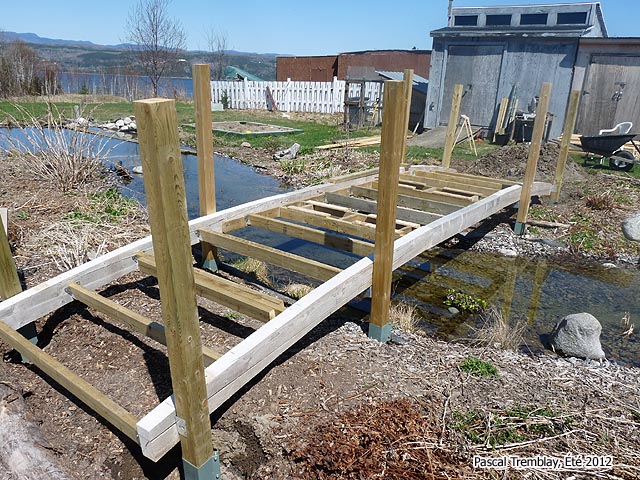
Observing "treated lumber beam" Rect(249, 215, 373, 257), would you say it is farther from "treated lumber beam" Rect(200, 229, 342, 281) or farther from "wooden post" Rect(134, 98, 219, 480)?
"wooden post" Rect(134, 98, 219, 480)

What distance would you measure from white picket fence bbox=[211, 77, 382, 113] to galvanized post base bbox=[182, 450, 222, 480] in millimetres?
22384

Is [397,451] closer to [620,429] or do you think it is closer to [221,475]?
[221,475]

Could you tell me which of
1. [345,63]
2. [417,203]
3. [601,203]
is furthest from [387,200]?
[345,63]

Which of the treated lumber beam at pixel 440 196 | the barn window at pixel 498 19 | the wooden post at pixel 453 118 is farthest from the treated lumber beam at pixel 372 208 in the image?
the barn window at pixel 498 19

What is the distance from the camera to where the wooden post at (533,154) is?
6992 mm

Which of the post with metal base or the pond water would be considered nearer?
the post with metal base

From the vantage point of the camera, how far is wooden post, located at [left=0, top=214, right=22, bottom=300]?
11.0 ft

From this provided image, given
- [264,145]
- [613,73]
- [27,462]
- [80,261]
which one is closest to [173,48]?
Result: [264,145]

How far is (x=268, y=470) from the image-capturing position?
101 inches

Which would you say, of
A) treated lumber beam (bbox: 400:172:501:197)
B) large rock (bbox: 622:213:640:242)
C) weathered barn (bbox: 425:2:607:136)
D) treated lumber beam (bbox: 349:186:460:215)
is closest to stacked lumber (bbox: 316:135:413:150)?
weathered barn (bbox: 425:2:607:136)

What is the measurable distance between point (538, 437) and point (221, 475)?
6.42 feet

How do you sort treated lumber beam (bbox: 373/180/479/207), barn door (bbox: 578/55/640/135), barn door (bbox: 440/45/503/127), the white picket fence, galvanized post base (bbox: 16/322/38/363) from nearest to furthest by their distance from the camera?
galvanized post base (bbox: 16/322/38/363), treated lumber beam (bbox: 373/180/479/207), barn door (bbox: 578/55/640/135), barn door (bbox: 440/45/503/127), the white picket fence

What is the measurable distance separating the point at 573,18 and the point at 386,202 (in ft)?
62.9

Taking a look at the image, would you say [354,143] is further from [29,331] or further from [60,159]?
[29,331]
